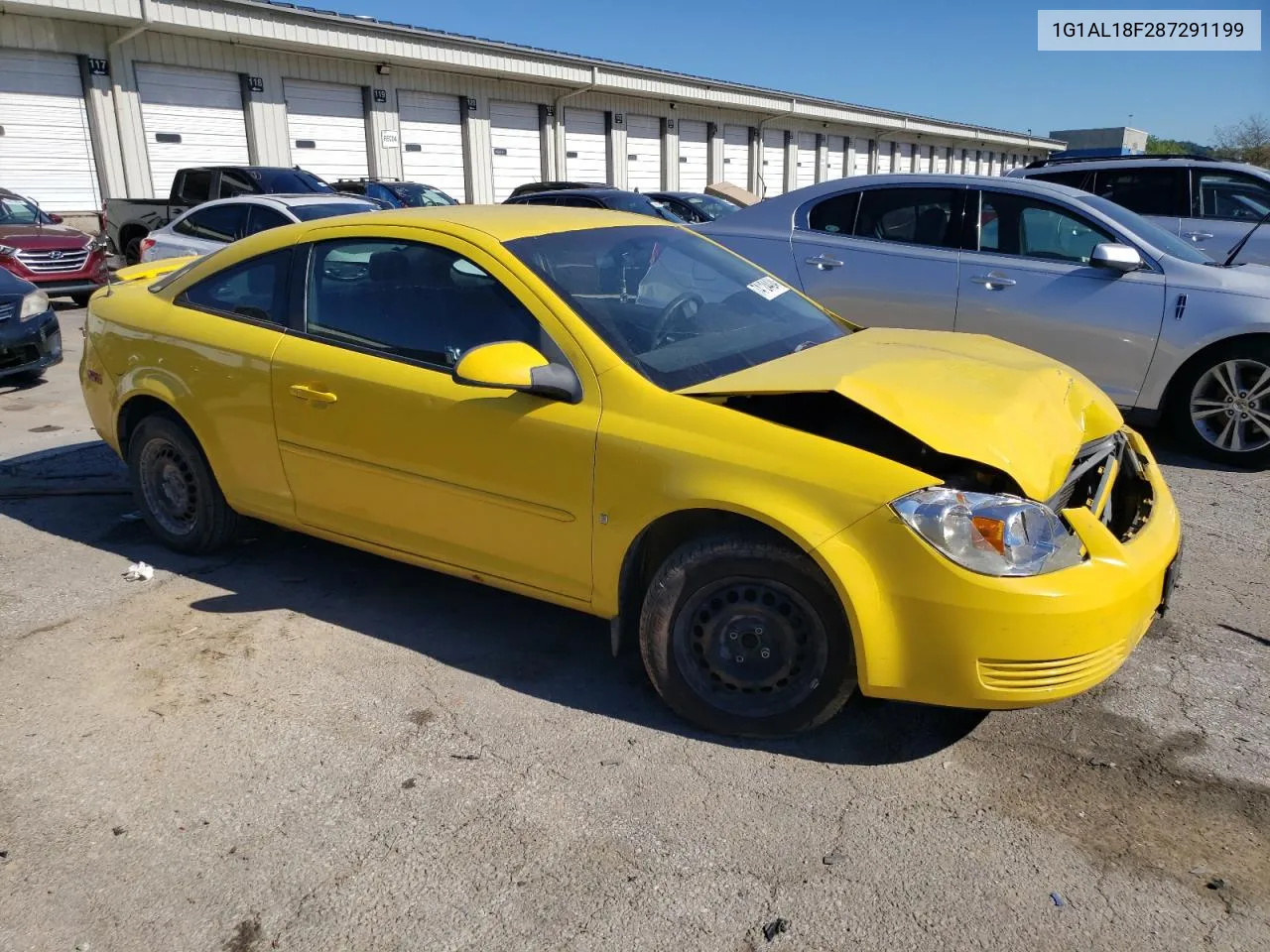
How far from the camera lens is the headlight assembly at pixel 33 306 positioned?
25.8ft

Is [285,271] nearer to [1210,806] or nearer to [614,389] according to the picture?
[614,389]

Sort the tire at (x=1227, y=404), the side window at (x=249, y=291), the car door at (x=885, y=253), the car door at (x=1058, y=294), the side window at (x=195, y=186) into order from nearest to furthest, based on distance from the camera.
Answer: the side window at (x=249, y=291)
the tire at (x=1227, y=404)
the car door at (x=1058, y=294)
the car door at (x=885, y=253)
the side window at (x=195, y=186)

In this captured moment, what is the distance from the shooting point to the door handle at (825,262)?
6742mm

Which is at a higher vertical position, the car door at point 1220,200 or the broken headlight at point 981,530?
the car door at point 1220,200

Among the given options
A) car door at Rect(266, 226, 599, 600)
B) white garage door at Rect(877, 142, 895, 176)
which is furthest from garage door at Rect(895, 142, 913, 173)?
car door at Rect(266, 226, 599, 600)

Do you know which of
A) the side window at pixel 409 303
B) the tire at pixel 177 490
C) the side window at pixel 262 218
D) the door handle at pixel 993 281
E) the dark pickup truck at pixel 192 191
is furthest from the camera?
the dark pickup truck at pixel 192 191

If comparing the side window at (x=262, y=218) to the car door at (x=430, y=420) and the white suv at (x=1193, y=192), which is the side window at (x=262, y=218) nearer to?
the car door at (x=430, y=420)

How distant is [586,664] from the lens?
3.58 m

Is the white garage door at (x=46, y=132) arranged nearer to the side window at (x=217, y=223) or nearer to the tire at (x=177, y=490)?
the side window at (x=217, y=223)

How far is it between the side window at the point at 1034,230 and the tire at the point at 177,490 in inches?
194

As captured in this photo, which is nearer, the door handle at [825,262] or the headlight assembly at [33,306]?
the door handle at [825,262]

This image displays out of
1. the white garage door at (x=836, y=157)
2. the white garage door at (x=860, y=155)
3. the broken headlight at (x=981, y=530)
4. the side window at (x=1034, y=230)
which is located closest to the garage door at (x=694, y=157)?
the white garage door at (x=836, y=157)

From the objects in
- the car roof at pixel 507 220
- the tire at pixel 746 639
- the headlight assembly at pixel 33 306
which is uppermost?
the car roof at pixel 507 220

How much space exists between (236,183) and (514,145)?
14513mm
